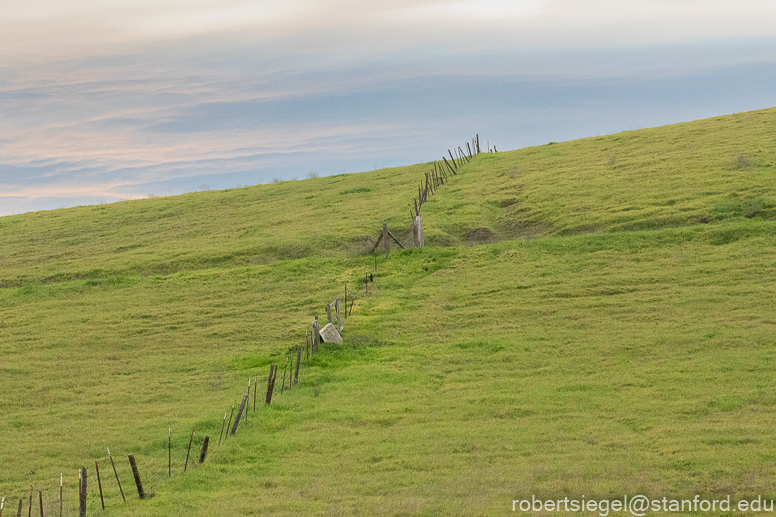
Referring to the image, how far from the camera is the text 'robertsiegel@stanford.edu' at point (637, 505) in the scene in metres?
12.3

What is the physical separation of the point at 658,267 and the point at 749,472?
17.7m

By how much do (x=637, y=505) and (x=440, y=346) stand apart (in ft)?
43.7

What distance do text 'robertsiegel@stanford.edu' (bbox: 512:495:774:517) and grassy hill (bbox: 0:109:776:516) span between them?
335 mm

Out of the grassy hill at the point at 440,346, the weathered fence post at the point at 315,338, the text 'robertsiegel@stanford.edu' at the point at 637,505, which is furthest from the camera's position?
the weathered fence post at the point at 315,338

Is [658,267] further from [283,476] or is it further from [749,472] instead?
[283,476]

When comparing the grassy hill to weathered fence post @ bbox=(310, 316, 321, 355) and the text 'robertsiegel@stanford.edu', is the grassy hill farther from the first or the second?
weathered fence post @ bbox=(310, 316, 321, 355)

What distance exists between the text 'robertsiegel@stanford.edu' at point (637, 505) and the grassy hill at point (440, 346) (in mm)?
335

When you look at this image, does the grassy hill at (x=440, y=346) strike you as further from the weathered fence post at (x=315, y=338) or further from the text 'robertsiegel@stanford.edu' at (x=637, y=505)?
the weathered fence post at (x=315, y=338)

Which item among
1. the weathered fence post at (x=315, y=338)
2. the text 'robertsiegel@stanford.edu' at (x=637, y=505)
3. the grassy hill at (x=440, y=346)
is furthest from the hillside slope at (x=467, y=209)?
the text 'robertsiegel@stanford.edu' at (x=637, y=505)

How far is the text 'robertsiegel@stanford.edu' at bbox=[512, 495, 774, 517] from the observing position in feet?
40.5

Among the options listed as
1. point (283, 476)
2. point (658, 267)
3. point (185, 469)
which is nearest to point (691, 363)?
point (658, 267)

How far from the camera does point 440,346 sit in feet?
84.7

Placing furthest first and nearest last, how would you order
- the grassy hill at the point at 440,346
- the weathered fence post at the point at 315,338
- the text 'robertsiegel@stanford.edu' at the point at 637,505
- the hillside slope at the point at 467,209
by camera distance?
the hillside slope at the point at 467,209 < the weathered fence post at the point at 315,338 < the grassy hill at the point at 440,346 < the text 'robertsiegel@stanford.edu' at the point at 637,505

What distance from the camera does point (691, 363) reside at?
2114cm
